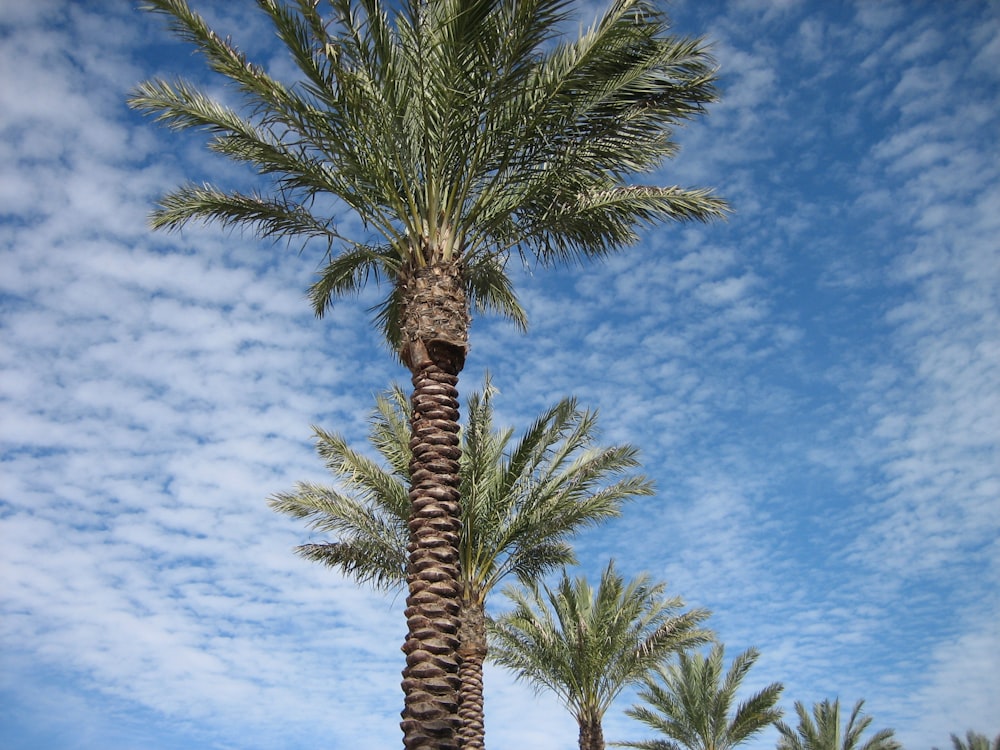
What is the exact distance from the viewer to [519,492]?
16.6 m

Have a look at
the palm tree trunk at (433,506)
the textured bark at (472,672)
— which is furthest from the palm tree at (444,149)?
the textured bark at (472,672)

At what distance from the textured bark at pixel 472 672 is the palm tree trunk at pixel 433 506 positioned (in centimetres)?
783

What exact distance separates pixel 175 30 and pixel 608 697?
17273 mm

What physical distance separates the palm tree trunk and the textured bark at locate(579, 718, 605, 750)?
44.6ft

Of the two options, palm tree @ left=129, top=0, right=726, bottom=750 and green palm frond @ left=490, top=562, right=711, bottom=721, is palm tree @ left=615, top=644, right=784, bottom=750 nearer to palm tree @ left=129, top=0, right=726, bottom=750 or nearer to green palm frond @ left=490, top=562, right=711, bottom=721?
green palm frond @ left=490, top=562, right=711, bottom=721

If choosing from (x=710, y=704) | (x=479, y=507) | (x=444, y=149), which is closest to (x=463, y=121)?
(x=444, y=149)

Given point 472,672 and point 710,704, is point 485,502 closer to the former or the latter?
point 472,672

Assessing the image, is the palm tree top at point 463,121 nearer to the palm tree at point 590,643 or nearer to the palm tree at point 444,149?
the palm tree at point 444,149

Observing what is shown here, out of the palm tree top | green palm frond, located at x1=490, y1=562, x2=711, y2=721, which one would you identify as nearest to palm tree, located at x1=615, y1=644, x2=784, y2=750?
green palm frond, located at x1=490, y1=562, x2=711, y2=721

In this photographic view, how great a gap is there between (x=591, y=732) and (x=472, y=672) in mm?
5776

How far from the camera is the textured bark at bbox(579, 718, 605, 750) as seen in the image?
67.6 feet

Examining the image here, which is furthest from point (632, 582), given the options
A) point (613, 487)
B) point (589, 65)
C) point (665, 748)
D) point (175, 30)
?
point (175, 30)

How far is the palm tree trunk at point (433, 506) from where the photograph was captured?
25.8 feet

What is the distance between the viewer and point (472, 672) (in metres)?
16.4
